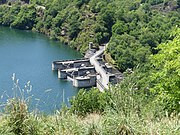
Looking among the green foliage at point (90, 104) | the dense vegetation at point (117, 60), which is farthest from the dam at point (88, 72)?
the green foliage at point (90, 104)

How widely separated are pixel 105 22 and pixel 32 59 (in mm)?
7359

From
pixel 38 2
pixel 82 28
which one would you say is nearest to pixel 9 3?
pixel 38 2

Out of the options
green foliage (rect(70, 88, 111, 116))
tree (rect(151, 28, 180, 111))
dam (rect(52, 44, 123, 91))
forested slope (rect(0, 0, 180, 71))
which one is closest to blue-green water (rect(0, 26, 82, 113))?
dam (rect(52, 44, 123, 91))

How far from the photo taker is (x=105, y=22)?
30.9 m

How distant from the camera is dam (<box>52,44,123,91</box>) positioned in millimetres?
21031

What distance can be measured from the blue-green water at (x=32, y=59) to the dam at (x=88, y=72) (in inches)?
16.7

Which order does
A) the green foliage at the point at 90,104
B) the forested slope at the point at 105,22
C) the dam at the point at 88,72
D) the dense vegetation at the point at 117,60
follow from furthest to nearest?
the forested slope at the point at 105,22 < the dam at the point at 88,72 < the green foliage at the point at 90,104 < the dense vegetation at the point at 117,60

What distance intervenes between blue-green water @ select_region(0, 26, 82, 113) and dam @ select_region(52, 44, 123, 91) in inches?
16.7

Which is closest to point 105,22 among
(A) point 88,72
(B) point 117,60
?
(B) point 117,60

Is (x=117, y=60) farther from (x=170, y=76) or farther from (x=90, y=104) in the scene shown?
(x=170, y=76)

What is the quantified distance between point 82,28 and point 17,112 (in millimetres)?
27974

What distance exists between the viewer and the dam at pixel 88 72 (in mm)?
21031

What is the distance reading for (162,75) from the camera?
5.60 m

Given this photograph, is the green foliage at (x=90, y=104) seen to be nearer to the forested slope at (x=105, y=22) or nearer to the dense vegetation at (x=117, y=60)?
the dense vegetation at (x=117, y=60)
